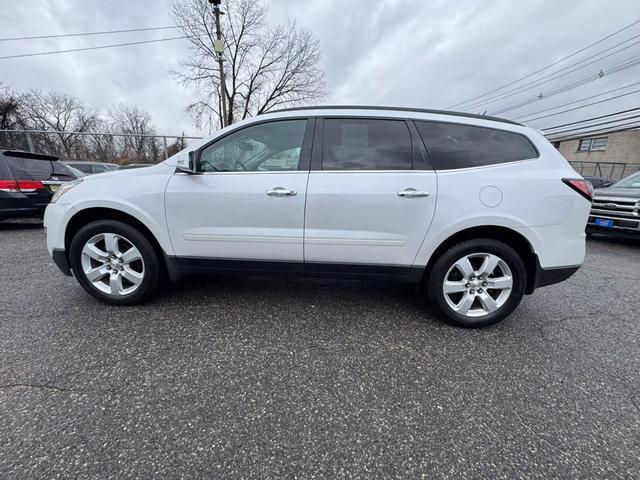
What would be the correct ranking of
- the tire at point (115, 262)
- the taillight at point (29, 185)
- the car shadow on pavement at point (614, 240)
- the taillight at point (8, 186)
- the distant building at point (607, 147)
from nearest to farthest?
1. the tire at point (115, 262)
2. the taillight at point (8, 186)
3. the taillight at point (29, 185)
4. the car shadow on pavement at point (614, 240)
5. the distant building at point (607, 147)

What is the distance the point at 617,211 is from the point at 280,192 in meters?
7.10

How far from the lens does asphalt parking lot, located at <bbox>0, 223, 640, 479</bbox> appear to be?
139cm

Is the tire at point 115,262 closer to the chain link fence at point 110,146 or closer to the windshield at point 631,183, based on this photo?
the windshield at point 631,183

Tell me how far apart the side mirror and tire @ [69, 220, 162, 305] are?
30.6 inches

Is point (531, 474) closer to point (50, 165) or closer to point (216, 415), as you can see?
point (216, 415)

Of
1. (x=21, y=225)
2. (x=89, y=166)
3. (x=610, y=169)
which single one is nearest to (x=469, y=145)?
(x=21, y=225)

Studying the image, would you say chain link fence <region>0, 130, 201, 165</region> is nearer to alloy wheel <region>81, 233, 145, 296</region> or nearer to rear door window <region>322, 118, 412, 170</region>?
alloy wheel <region>81, 233, 145, 296</region>

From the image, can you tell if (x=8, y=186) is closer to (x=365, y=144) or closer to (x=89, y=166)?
(x=89, y=166)

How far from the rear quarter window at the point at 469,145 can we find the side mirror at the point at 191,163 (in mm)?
1954

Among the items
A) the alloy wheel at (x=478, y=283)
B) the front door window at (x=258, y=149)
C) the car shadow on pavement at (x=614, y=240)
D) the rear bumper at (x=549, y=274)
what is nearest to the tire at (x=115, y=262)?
the front door window at (x=258, y=149)

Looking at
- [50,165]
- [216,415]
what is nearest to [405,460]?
[216,415]

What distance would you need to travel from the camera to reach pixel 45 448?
139 cm

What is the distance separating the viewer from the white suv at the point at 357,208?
234 cm

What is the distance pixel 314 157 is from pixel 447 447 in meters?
2.16
